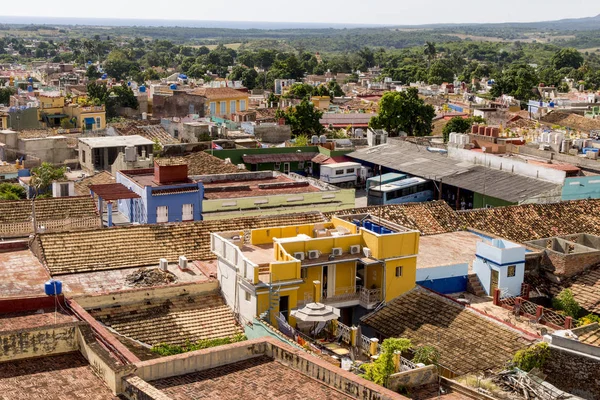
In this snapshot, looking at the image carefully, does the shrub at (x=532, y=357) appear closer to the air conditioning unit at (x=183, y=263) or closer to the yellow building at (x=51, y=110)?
the air conditioning unit at (x=183, y=263)

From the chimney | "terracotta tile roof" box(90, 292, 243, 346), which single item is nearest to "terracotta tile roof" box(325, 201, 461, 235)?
the chimney

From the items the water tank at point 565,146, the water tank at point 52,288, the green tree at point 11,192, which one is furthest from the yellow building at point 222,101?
the water tank at point 52,288

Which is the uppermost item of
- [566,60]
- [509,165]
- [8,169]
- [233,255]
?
[233,255]

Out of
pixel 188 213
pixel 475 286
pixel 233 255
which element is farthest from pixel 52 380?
pixel 188 213

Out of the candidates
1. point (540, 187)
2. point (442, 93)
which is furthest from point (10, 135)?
point (442, 93)

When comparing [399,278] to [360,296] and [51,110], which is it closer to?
[360,296]

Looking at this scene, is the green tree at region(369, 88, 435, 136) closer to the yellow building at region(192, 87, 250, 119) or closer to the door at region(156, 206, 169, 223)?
the yellow building at region(192, 87, 250, 119)
